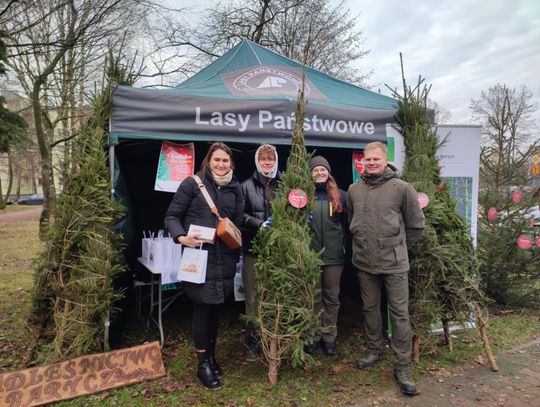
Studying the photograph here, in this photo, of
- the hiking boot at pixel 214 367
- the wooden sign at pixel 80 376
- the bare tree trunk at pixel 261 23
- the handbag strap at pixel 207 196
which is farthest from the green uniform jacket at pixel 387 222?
the bare tree trunk at pixel 261 23

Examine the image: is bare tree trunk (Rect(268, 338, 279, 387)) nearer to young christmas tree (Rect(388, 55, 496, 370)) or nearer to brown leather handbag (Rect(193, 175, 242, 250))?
brown leather handbag (Rect(193, 175, 242, 250))

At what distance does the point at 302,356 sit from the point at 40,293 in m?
2.18

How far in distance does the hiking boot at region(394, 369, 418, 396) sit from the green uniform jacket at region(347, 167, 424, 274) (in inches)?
33.9

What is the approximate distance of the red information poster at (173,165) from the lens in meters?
3.66

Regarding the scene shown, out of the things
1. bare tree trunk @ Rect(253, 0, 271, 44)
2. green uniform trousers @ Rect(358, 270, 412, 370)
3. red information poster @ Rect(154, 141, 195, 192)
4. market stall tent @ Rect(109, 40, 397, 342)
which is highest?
bare tree trunk @ Rect(253, 0, 271, 44)

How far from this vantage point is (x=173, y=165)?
371cm

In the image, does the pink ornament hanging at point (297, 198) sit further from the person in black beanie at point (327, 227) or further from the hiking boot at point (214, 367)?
the hiking boot at point (214, 367)

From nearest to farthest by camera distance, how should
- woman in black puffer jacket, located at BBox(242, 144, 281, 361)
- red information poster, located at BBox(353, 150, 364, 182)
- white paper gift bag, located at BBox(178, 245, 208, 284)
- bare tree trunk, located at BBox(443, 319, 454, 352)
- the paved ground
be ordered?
white paper gift bag, located at BBox(178, 245, 208, 284), the paved ground, woman in black puffer jacket, located at BBox(242, 144, 281, 361), bare tree trunk, located at BBox(443, 319, 454, 352), red information poster, located at BBox(353, 150, 364, 182)

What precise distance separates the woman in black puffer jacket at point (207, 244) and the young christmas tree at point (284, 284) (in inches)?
11.5

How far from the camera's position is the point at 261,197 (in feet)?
11.1

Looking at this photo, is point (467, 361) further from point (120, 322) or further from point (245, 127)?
point (120, 322)

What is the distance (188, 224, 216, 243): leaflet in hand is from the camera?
288 centimetres

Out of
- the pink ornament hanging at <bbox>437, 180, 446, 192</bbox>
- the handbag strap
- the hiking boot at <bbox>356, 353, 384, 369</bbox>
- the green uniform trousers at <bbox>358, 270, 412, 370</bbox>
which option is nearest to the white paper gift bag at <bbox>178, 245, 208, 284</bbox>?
the handbag strap

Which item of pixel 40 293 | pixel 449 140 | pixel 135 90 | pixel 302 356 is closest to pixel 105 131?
pixel 135 90
